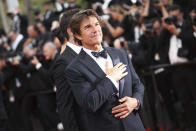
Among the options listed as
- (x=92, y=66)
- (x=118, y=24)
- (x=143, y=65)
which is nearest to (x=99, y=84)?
(x=92, y=66)

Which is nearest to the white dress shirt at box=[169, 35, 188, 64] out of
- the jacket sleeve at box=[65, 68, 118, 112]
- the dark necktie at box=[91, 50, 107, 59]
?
the dark necktie at box=[91, 50, 107, 59]

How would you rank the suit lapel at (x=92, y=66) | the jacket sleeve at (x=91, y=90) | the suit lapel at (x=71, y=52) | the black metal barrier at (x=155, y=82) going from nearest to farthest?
the jacket sleeve at (x=91, y=90) → the suit lapel at (x=92, y=66) → the suit lapel at (x=71, y=52) → the black metal barrier at (x=155, y=82)

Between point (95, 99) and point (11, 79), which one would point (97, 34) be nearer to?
point (95, 99)

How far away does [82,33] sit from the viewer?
336 centimetres

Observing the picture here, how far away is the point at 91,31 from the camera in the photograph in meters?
3.32

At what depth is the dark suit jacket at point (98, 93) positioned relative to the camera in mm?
3166

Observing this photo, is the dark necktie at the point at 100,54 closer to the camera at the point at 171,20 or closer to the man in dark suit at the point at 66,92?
the man in dark suit at the point at 66,92

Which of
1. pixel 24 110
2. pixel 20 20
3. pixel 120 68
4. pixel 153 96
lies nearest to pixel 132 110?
pixel 120 68

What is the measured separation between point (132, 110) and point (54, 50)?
4500 millimetres

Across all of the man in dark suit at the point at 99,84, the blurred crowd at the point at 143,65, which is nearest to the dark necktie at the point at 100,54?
the man in dark suit at the point at 99,84

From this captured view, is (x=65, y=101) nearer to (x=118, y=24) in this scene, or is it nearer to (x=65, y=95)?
(x=65, y=95)

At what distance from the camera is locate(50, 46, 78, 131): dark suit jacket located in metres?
3.71

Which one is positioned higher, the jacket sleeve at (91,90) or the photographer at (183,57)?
the jacket sleeve at (91,90)

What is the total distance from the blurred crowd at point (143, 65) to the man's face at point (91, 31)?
2.47 m
